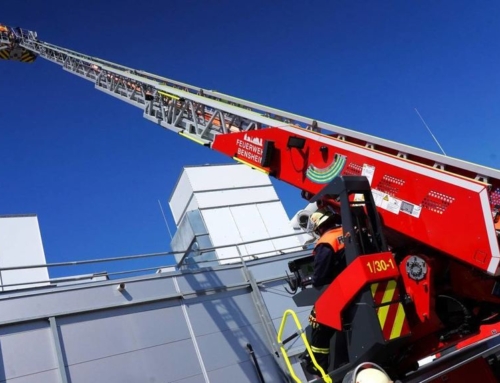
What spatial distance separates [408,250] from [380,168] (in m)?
0.87

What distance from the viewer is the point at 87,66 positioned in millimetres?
12953

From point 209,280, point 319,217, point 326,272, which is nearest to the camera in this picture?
point 326,272

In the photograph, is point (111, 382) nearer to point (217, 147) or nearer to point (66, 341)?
point (66, 341)

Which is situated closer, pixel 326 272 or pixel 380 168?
pixel 326 272

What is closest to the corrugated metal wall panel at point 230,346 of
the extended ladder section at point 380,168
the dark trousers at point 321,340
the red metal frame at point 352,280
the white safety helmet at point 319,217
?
the extended ladder section at point 380,168

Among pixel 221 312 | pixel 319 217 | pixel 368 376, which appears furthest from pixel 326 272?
pixel 221 312

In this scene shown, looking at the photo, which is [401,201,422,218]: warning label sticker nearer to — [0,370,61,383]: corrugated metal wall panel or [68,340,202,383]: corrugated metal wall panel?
[68,340,202,383]: corrugated metal wall panel

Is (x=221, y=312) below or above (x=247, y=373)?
above

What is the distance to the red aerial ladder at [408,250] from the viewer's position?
12.8 ft

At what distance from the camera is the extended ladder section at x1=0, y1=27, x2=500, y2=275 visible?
380 centimetres

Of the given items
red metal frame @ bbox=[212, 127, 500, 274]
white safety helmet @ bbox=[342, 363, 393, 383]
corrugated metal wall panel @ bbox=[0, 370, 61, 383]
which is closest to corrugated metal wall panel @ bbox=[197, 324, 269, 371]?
corrugated metal wall panel @ bbox=[0, 370, 61, 383]

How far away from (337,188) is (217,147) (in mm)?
2868

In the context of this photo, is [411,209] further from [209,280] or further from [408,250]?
[209,280]

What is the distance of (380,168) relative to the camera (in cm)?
454
